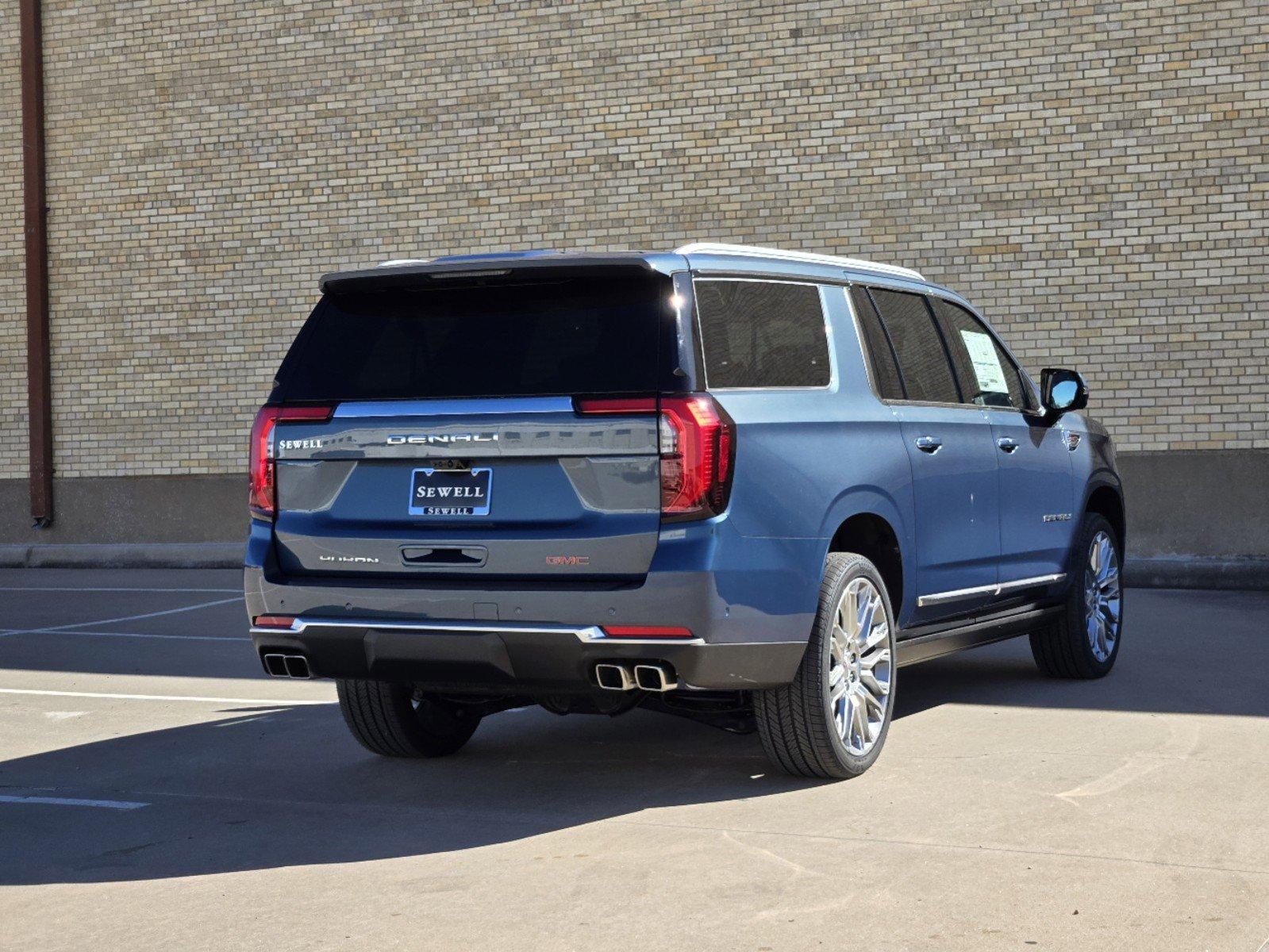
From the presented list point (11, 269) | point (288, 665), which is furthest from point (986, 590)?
point (11, 269)

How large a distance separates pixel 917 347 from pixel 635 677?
8.02 feet

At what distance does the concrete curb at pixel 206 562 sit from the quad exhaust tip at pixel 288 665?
10065 millimetres

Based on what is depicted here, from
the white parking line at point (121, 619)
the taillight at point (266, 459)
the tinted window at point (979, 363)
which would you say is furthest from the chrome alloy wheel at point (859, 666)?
the white parking line at point (121, 619)

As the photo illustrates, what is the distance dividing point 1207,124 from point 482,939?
13.3 meters

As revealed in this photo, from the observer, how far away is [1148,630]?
36.0 feet

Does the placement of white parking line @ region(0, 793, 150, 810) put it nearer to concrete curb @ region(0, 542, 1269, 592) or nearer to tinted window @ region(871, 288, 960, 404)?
tinted window @ region(871, 288, 960, 404)

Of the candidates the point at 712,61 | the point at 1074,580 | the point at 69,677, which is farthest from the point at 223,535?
the point at 1074,580

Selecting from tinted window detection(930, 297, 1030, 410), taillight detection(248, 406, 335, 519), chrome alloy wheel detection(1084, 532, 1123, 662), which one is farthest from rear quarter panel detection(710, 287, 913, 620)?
chrome alloy wheel detection(1084, 532, 1123, 662)

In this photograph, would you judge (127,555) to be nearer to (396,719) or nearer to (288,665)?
(396,719)

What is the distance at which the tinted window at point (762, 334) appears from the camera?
5.75 meters

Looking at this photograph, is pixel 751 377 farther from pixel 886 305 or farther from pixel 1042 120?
pixel 1042 120

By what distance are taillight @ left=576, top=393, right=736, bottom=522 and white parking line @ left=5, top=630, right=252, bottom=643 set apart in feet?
21.3

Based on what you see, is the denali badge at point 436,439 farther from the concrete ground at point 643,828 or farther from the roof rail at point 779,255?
the concrete ground at point 643,828

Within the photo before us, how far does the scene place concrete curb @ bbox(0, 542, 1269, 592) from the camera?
45.8 feet
